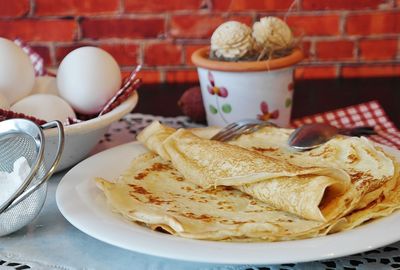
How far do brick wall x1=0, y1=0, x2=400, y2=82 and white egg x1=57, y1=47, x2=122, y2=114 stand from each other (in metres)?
0.90

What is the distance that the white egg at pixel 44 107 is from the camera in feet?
3.28

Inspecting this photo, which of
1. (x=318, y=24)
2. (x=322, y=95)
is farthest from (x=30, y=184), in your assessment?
(x=318, y=24)

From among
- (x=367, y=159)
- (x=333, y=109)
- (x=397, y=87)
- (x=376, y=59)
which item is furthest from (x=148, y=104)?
(x=376, y=59)

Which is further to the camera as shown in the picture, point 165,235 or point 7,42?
point 7,42

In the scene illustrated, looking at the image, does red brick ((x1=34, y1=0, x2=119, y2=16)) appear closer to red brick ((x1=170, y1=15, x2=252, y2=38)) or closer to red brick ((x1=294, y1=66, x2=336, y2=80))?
red brick ((x1=170, y1=15, x2=252, y2=38))

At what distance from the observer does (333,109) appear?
142 cm

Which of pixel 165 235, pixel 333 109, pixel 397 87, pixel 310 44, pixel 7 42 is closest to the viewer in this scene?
pixel 165 235

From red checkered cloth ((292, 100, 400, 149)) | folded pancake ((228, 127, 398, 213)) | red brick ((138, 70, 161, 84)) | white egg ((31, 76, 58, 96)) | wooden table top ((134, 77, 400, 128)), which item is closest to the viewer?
folded pancake ((228, 127, 398, 213))

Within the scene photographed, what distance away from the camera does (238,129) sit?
41.7 inches

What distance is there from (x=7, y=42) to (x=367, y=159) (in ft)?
2.00

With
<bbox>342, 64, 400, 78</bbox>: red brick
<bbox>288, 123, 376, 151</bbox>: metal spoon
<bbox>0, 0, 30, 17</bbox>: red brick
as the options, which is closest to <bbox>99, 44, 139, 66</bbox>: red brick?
<bbox>0, 0, 30, 17</bbox>: red brick

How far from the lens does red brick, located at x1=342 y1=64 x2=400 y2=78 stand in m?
2.02

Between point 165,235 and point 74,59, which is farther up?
point 74,59

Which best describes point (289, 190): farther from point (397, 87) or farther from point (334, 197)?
point (397, 87)
